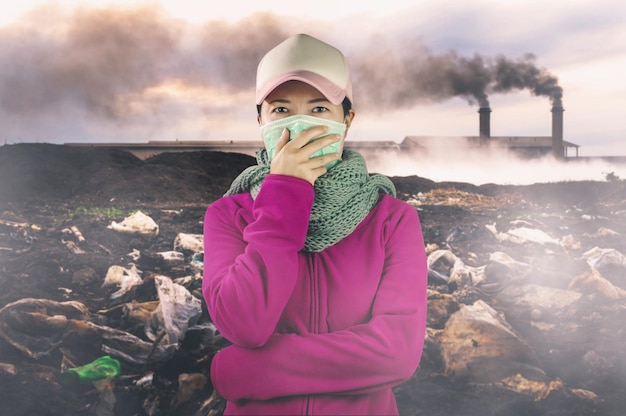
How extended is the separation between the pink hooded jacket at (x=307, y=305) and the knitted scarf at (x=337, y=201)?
0.04 m

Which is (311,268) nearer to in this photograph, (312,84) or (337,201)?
(337,201)

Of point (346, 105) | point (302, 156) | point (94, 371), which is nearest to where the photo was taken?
point (302, 156)

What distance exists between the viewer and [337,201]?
57.6 inches

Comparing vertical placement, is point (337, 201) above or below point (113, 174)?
below

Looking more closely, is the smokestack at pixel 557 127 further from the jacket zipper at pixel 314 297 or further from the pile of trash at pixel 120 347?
the jacket zipper at pixel 314 297

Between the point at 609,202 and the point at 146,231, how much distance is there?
2575 mm

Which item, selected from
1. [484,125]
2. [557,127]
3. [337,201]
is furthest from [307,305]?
[557,127]

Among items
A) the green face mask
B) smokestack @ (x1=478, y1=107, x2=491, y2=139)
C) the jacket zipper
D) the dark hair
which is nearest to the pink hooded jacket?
the jacket zipper

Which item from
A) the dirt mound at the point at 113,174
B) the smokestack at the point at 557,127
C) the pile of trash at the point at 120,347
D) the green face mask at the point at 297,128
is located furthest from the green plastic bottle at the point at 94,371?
the smokestack at the point at 557,127

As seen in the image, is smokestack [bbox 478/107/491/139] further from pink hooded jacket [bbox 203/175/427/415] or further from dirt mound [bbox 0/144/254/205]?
pink hooded jacket [bbox 203/175/427/415]

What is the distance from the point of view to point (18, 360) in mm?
2613

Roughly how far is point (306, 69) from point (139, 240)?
190 centimetres

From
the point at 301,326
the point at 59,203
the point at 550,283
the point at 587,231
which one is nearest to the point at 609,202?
the point at 587,231

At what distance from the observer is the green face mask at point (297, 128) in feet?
4.77
